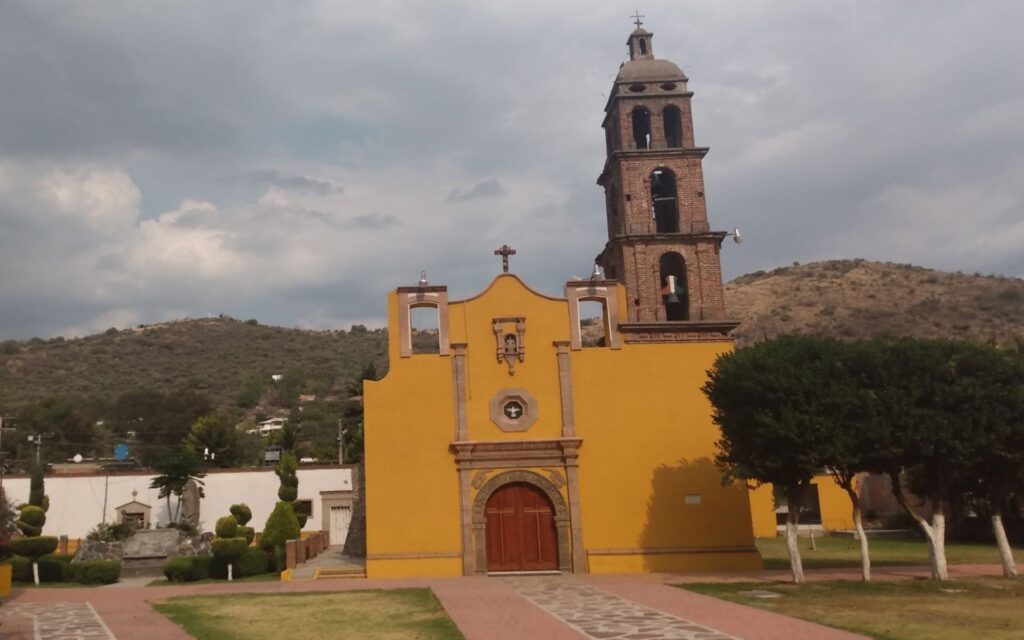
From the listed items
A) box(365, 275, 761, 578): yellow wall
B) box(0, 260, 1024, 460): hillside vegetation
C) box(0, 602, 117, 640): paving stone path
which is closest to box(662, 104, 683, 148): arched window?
box(365, 275, 761, 578): yellow wall

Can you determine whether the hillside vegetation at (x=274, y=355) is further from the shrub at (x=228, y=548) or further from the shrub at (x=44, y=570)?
the shrub at (x=44, y=570)

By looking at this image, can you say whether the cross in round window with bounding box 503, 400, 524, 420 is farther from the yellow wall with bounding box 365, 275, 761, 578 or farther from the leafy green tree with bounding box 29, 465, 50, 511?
the leafy green tree with bounding box 29, 465, 50, 511

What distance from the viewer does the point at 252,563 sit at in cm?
2672

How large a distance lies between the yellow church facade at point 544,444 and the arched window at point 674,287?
124cm

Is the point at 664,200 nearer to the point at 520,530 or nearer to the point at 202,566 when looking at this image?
the point at 520,530

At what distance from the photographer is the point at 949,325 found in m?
64.1

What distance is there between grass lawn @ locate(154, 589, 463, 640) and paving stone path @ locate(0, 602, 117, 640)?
134 centimetres

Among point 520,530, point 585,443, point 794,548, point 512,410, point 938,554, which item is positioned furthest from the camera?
point 512,410

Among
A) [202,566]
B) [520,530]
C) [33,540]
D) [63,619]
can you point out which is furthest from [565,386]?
[33,540]

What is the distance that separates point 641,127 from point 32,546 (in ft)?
74.3

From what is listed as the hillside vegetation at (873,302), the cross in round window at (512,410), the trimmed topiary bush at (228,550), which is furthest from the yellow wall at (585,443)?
the hillside vegetation at (873,302)

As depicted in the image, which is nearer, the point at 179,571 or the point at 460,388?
the point at 460,388

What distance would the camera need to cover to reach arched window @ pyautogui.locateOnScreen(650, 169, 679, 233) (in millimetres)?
A: 26805

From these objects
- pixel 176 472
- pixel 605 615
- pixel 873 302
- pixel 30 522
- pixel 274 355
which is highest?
pixel 274 355
